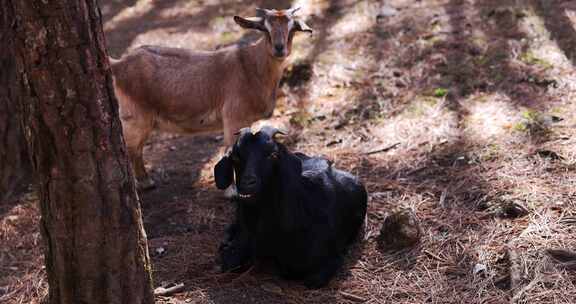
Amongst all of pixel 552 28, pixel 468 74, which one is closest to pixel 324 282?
pixel 468 74

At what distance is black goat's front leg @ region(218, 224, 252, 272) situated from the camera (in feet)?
15.2

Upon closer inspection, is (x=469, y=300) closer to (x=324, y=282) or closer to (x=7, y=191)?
(x=324, y=282)

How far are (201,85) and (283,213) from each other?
269 centimetres

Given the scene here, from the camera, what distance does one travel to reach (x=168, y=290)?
4.43 metres

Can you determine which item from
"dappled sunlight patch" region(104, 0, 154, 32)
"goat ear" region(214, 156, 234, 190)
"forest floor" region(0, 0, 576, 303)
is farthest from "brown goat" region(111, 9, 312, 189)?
"dappled sunlight patch" region(104, 0, 154, 32)

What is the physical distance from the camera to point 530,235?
4582 millimetres

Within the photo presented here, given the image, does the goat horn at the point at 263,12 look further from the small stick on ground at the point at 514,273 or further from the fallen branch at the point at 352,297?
the small stick on ground at the point at 514,273

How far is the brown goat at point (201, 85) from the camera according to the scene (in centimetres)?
638

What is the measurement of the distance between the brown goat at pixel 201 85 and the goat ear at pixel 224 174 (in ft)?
6.79

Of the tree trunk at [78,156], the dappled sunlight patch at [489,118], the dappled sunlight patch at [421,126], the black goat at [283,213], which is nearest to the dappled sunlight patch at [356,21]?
the dappled sunlight patch at [421,126]

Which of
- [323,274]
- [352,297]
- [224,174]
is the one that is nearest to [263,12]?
[224,174]

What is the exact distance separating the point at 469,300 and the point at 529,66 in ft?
14.9

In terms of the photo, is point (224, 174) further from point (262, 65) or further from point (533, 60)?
point (533, 60)

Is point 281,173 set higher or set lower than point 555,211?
higher
